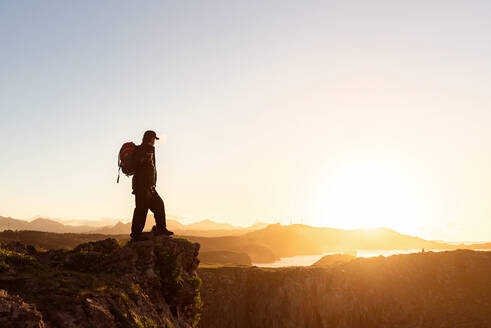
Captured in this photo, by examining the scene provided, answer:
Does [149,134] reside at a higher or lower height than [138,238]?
higher

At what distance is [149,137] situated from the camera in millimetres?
12117

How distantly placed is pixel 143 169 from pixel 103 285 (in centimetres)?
473

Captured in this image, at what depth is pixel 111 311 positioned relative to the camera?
24.2 feet

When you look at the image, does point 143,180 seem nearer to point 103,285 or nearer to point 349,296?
point 103,285

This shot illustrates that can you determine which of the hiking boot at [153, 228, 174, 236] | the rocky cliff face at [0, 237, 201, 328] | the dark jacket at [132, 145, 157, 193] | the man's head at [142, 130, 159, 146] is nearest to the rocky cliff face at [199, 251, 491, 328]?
the hiking boot at [153, 228, 174, 236]

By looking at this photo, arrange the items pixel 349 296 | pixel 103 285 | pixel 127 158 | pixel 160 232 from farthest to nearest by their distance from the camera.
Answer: pixel 349 296 < pixel 160 232 < pixel 127 158 < pixel 103 285

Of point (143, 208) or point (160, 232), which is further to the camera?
point (160, 232)

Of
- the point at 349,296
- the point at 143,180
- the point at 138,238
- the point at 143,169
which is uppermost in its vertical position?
the point at 143,169

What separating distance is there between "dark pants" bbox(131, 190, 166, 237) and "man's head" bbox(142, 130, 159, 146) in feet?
5.80

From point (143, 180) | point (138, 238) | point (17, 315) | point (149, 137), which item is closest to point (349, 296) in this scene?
point (138, 238)

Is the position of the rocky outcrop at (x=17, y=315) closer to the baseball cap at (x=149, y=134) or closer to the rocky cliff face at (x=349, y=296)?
the baseball cap at (x=149, y=134)

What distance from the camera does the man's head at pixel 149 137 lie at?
1209 centimetres

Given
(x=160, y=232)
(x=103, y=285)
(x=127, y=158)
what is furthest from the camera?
(x=160, y=232)

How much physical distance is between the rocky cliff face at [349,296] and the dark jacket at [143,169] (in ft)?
97.5
